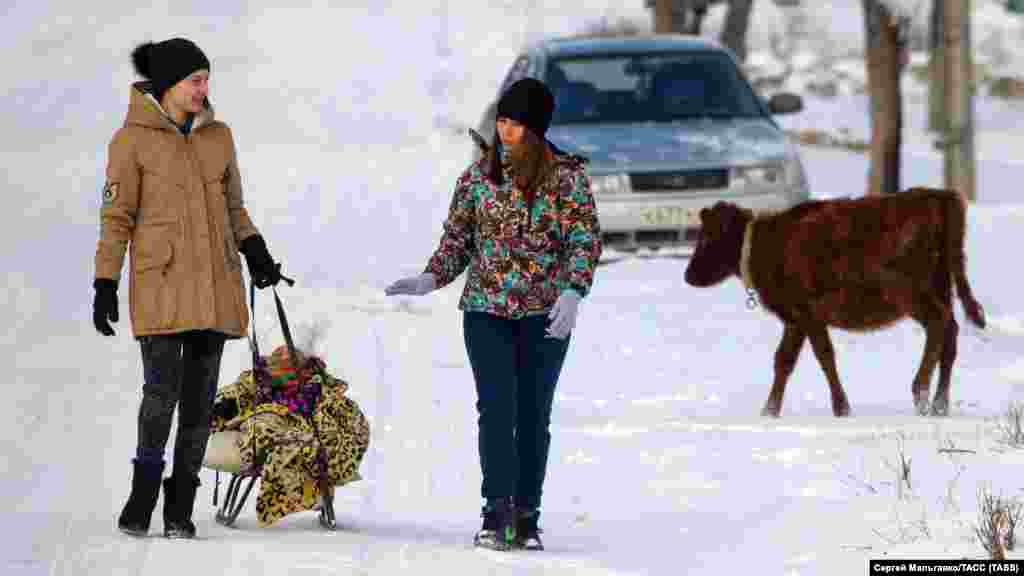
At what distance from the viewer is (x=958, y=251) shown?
1192cm

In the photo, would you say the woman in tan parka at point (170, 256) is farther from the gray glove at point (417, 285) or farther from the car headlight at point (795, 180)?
the car headlight at point (795, 180)

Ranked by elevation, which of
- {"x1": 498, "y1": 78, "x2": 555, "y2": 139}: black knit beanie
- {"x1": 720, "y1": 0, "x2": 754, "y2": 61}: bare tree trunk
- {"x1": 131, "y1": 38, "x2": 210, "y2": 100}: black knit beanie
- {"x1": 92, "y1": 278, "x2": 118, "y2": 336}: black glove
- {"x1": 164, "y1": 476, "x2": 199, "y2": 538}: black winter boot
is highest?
{"x1": 131, "y1": 38, "x2": 210, "y2": 100}: black knit beanie

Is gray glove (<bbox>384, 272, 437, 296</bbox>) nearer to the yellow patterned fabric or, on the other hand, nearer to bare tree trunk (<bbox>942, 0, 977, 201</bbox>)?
the yellow patterned fabric

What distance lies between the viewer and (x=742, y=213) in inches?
496

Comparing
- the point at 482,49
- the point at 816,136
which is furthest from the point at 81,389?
the point at 482,49

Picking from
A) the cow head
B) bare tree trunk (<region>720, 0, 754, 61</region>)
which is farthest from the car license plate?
bare tree trunk (<region>720, 0, 754, 61</region>)

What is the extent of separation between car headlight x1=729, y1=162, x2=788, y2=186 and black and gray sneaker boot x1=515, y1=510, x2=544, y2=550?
8871 mm

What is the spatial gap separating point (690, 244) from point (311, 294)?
2788 mm

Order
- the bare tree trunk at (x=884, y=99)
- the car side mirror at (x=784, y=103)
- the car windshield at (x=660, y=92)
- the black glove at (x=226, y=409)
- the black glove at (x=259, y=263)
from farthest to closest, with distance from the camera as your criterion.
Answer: the bare tree trunk at (x=884, y=99) < the car side mirror at (x=784, y=103) < the car windshield at (x=660, y=92) < the black glove at (x=226, y=409) < the black glove at (x=259, y=263)

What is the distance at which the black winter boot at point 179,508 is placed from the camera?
816cm

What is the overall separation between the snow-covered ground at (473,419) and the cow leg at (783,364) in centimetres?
19

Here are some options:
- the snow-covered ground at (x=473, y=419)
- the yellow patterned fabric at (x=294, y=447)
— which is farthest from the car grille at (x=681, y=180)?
the yellow patterned fabric at (x=294, y=447)

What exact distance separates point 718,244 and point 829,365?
119cm

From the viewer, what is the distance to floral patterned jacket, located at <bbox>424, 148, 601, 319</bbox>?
8.17m
